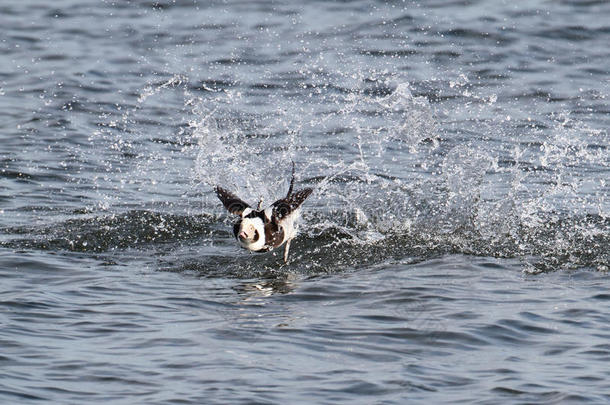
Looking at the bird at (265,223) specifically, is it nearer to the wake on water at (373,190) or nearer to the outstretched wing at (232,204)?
the outstretched wing at (232,204)

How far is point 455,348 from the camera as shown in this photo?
22.6 ft

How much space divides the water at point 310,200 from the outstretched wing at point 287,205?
47cm

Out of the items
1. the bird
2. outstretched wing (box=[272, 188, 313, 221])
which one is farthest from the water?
outstretched wing (box=[272, 188, 313, 221])

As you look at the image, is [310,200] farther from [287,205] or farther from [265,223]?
[265,223]

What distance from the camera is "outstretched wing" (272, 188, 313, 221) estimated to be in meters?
9.08

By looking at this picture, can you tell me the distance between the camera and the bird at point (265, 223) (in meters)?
8.65

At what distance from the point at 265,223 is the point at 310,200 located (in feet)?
7.97

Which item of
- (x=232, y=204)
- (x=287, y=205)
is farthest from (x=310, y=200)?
(x=232, y=204)

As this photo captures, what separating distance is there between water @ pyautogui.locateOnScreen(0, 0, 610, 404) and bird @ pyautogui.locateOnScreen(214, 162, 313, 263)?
0.26 metres

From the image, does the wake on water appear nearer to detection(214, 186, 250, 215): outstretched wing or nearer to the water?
the water

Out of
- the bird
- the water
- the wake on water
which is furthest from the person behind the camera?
the wake on water

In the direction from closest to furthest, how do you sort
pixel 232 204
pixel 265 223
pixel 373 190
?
pixel 265 223
pixel 232 204
pixel 373 190

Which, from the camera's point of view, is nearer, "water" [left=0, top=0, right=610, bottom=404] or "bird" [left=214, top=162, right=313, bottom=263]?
"water" [left=0, top=0, right=610, bottom=404]

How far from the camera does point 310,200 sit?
1127 centimetres
